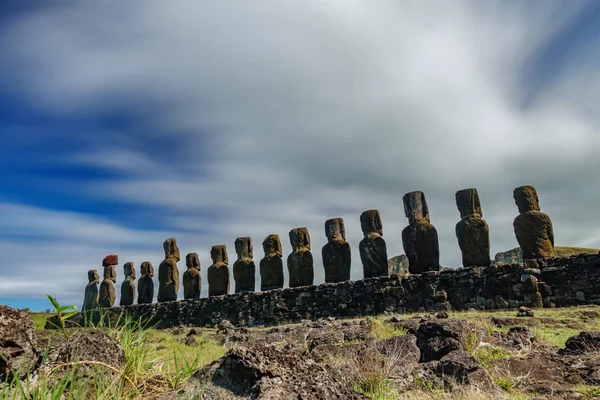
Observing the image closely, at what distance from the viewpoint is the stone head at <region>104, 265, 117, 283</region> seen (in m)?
21.0

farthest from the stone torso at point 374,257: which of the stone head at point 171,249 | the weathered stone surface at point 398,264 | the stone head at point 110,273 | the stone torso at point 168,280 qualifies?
the stone head at point 110,273

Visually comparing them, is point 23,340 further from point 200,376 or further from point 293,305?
point 293,305

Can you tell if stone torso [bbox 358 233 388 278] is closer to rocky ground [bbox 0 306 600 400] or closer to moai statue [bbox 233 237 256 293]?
moai statue [bbox 233 237 256 293]

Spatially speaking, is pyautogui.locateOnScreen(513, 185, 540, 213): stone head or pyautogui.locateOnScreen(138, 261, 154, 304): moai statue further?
pyautogui.locateOnScreen(138, 261, 154, 304): moai statue

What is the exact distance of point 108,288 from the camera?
20.5m

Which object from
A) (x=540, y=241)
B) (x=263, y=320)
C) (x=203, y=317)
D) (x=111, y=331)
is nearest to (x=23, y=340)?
(x=111, y=331)

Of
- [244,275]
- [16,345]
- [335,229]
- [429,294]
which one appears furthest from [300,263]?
[16,345]

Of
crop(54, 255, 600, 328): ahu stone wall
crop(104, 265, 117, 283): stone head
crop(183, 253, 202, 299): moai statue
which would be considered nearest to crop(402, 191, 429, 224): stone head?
crop(54, 255, 600, 328): ahu stone wall

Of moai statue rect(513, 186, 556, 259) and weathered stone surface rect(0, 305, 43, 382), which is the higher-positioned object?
moai statue rect(513, 186, 556, 259)

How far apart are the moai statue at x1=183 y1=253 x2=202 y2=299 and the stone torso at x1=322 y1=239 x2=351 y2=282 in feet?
16.8

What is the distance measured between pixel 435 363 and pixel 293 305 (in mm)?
8769

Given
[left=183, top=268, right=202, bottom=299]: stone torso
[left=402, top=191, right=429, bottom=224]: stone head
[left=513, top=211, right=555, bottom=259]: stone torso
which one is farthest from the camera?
[left=183, top=268, right=202, bottom=299]: stone torso

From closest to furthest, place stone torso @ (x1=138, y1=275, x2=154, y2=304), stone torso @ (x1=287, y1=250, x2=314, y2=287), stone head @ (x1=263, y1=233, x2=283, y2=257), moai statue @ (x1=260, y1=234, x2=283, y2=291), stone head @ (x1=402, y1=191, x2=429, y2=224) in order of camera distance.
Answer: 1. stone head @ (x1=402, y1=191, x2=429, y2=224)
2. stone torso @ (x1=287, y1=250, x2=314, y2=287)
3. moai statue @ (x1=260, y1=234, x2=283, y2=291)
4. stone head @ (x1=263, y1=233, x2=283, y2=257)
5. stone torso @ (x1=138, y1=275, x2=154, y2=304)

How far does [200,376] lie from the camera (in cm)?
250
